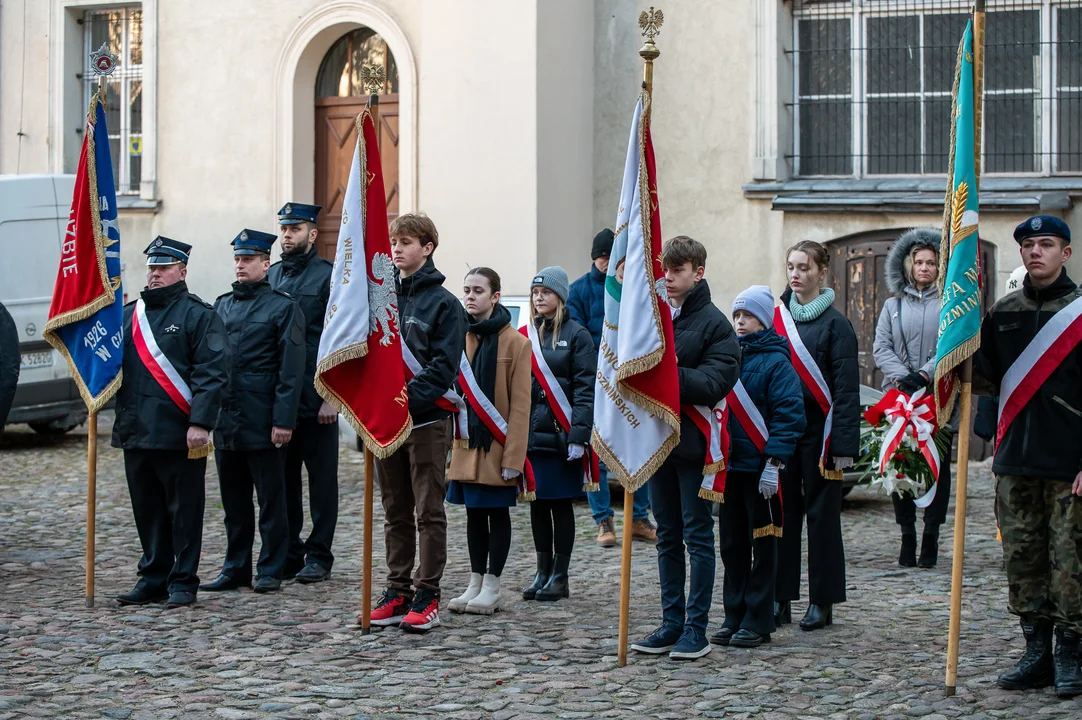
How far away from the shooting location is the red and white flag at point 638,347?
6.44 metres

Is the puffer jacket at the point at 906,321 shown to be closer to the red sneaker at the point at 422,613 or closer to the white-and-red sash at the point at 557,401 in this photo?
the white-and-red sash at the point at 557,401

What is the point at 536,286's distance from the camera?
8.14m

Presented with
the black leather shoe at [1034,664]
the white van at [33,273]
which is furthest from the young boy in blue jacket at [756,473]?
the white van at [33,273]

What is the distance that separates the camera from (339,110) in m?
16.5

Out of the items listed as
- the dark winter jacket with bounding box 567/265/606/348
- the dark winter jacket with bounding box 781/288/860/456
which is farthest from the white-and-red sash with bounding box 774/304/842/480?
the dark winter jacket with bounding box 567/265/606/348

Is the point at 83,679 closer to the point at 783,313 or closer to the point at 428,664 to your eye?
the point at 428,664

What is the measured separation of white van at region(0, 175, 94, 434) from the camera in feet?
45.5

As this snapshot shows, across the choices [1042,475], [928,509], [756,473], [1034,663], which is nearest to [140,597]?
[756,473]

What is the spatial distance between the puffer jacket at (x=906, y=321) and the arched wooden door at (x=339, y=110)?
7.97m

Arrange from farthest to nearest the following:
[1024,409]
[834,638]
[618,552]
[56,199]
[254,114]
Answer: [254,114] < [56,199] < [618,552] < [834,638] < [1024,409]

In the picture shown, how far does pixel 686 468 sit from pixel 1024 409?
1488mm

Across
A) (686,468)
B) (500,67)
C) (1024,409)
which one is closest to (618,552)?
(686,468)

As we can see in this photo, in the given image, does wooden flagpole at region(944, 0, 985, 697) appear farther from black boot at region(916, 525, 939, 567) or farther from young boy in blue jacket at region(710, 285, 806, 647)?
black boot at region(916, 525, 939, 567)

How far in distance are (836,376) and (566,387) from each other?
162 centimetres
